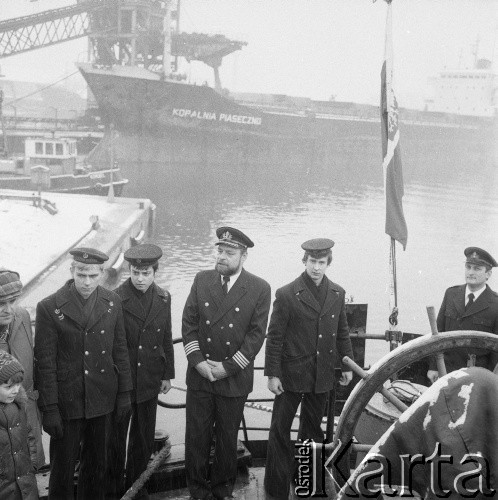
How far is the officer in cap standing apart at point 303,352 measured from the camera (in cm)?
353

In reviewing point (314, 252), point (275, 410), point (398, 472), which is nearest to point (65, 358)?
point (275, 410)

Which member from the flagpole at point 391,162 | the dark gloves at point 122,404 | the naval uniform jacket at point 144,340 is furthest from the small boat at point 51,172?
the dark gloves at point 122,404

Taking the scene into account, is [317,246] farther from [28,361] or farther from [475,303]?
[28,361]

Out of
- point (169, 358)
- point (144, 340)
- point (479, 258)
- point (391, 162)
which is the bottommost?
point (169, 358)

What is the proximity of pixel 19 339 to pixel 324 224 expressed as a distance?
1059 inches

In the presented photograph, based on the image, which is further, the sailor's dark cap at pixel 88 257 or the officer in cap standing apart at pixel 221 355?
the officer in cap standing apart at pixel 221 355

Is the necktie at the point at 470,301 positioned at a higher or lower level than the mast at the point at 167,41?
lower

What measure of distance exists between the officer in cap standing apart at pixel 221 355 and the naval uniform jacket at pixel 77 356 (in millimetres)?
404

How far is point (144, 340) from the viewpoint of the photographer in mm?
3506

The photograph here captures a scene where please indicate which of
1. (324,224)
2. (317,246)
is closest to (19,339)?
(317,246)

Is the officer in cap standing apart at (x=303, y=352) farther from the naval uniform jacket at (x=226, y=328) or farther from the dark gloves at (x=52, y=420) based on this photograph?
the dark gloves at (x=52, y=420)

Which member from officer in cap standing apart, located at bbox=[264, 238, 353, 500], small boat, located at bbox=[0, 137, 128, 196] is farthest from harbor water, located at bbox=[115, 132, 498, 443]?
officer in cap standing apart, located at bbox=[264, 238, 353, 500]

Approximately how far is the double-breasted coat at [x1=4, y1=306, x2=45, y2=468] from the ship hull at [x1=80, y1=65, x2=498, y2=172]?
44283 millimetres

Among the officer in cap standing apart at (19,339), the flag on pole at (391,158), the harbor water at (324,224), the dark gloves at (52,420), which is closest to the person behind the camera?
the officer in cap standing apart at (19,339)
